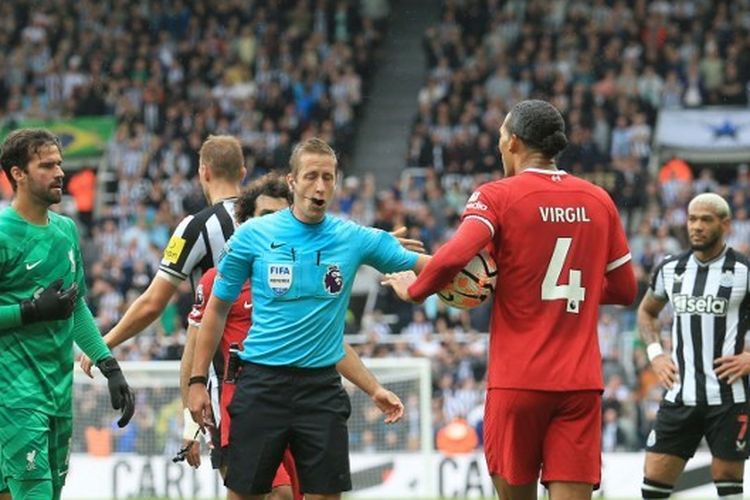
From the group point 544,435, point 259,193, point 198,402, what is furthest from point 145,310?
point 544,435

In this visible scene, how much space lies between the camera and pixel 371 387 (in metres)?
7.78

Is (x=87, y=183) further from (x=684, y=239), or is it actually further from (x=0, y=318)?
(x=0, y=318)

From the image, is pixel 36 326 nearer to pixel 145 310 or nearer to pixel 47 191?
pixel 47 191

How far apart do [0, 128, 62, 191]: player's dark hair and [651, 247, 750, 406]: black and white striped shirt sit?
4530 mm

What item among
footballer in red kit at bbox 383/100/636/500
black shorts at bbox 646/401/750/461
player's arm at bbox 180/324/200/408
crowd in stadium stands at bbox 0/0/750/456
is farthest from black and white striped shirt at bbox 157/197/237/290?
crowd in stadium stands at bbox 0/0/750/456

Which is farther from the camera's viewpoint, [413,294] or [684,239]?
[684,239]

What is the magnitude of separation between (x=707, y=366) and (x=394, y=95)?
19.6m

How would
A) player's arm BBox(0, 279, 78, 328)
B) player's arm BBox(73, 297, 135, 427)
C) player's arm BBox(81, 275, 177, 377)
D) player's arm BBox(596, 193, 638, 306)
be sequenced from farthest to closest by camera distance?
player's arm BBox(81, 275, 177, 377), player's arm BBox(73, 297, 135, 427), player's arm BBox(0, 279, 78, 328), player's arm BBox(596, 193, 638, 306)

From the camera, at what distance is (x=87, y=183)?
27.0 meters

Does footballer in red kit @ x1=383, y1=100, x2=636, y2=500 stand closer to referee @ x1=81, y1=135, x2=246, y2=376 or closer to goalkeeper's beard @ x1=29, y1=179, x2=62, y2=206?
referee @ x1=81, y1=135, x2=246, y2=376

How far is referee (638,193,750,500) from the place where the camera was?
10562 mm

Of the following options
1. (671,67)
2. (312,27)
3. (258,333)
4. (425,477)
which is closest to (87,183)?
(312,27)

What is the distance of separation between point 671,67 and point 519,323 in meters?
20.4

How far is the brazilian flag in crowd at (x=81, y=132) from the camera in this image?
2816 centimetres
